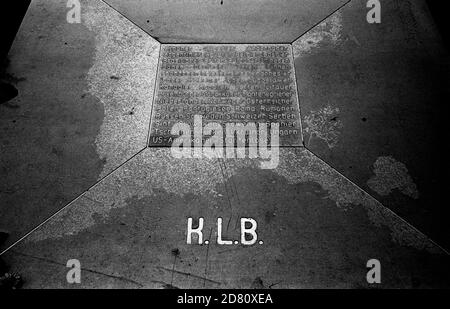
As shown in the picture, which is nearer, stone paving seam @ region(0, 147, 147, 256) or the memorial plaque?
stone paving seam @ region(0, 147, 147, 256)

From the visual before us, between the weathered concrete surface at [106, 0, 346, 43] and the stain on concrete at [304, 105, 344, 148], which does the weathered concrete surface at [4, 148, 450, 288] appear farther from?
the weathered concrete surface at [106, 0, 346, 43]

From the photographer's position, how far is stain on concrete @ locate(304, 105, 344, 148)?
3295mm

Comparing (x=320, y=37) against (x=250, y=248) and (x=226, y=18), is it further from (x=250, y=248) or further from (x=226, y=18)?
(x=250, y=248)

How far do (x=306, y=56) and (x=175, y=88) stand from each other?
1.59 m

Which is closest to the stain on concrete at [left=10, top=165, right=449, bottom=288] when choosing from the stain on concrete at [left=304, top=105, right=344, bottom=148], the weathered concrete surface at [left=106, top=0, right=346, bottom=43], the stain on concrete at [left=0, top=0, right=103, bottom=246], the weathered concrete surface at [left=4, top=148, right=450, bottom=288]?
the weathered concrete surface at [left=4, top=148, right=450, bottom=288]

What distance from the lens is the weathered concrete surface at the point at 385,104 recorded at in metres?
2.97

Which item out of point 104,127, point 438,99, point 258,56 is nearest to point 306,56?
point 258,56

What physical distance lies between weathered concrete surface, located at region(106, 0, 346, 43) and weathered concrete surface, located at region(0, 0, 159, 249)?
0.25m

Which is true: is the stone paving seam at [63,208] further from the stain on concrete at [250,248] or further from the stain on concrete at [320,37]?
the stain on concrete at [320,37]

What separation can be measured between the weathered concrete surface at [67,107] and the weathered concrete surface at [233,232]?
0.86 feet

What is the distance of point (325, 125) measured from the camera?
133 inches

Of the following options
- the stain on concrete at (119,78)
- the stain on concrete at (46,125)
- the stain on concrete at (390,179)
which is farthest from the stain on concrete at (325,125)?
the stain on concrete at (46,125)

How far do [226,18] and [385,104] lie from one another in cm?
225

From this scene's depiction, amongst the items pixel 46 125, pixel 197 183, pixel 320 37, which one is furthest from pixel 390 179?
pixel 46 125
